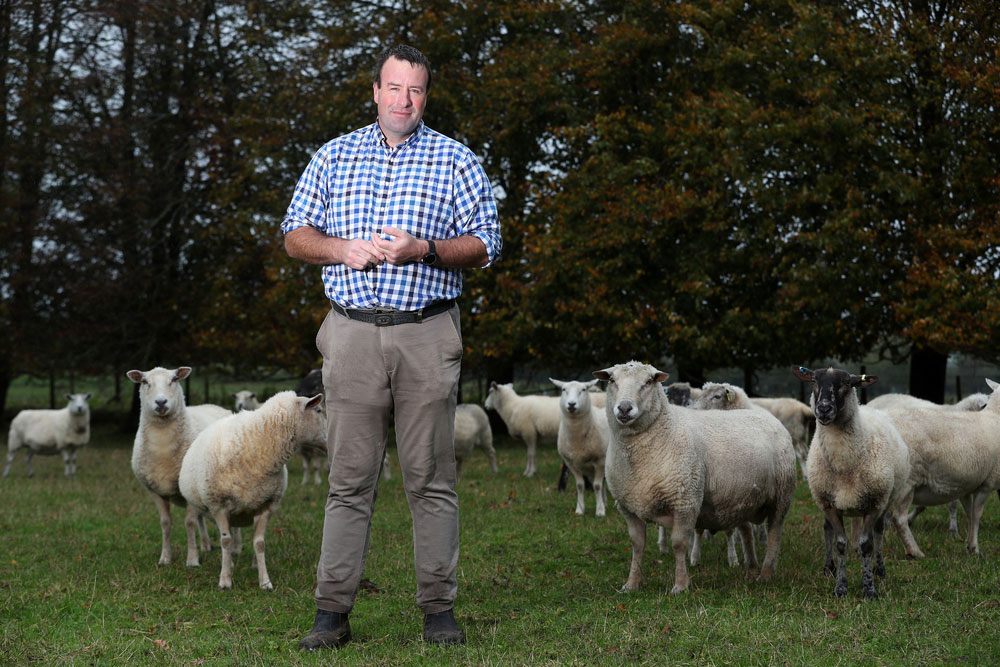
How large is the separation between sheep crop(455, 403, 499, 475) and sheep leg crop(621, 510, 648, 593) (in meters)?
7.21

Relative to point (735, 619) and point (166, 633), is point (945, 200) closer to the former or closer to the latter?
point (735, 619)

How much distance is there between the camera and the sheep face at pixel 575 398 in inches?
464

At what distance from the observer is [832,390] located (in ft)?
22.7

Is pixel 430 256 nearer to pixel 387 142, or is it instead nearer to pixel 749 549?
pixel 387 142

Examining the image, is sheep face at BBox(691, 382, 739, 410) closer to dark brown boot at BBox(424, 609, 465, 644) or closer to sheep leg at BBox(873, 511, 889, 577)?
sheep leg at BBox(873, 511, 889, 577)

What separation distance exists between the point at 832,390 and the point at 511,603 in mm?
2807

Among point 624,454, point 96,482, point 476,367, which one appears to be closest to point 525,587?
point 624,454

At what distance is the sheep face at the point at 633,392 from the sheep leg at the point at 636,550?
0.72 m

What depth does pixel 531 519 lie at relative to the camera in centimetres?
1063

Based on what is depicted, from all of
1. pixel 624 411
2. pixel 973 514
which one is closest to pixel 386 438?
pixel 624 411

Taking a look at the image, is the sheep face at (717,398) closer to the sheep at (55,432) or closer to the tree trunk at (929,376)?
the sheep at (55,432)

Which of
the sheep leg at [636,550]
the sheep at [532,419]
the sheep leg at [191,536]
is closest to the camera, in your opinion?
the sheep leg at [636,550]

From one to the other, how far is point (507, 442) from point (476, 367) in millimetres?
2565

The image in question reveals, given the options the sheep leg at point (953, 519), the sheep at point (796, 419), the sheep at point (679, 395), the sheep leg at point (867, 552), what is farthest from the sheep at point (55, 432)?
the sheep leg at point (867, 552)
